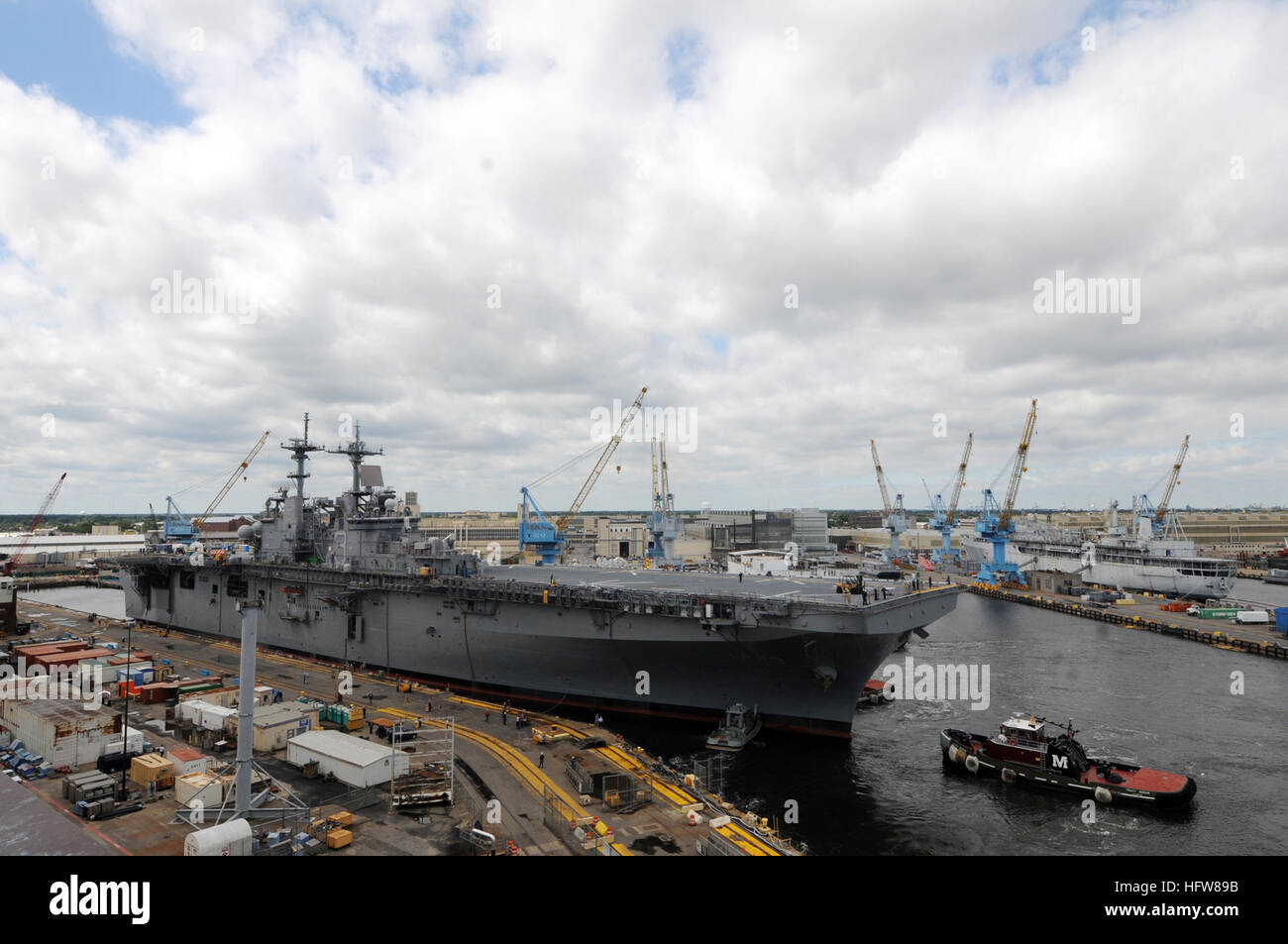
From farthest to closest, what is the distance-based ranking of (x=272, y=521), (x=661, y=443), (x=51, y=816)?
1. (x=661, y=443)
2. (x=272, y=521)
3. (x=51, y=816)

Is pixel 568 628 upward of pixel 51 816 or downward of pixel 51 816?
upward

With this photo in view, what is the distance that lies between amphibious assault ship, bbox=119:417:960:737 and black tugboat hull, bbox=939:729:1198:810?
3.83 meters

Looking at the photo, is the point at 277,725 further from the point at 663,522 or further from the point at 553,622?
the point at 663,522

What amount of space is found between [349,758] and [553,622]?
32.9 feet

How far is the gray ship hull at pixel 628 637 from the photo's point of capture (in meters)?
22.8

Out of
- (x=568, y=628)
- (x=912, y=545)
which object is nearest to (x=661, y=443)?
(x=568, y=628)

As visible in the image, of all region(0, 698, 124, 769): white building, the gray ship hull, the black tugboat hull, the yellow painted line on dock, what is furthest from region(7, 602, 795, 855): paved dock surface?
the black tugboat hull

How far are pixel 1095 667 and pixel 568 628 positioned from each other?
3348 centimetres

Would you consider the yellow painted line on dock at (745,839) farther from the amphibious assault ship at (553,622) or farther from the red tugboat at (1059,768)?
the red tugboat at (1059,768)

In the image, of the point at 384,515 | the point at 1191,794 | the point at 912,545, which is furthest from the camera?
the point at 912,545

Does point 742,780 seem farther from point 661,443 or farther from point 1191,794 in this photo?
point 661,443

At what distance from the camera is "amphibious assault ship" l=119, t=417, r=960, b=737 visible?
76.1ft

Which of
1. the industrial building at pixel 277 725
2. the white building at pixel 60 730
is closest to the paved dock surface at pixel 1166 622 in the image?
the industrial building at pixel 277 725

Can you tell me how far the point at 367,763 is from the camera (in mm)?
16750
